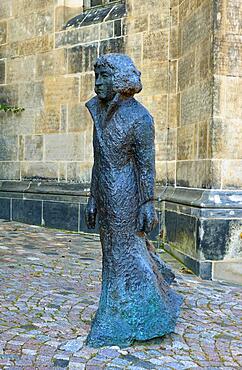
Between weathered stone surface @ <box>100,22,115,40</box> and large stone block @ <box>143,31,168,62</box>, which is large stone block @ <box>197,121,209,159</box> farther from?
weathered stone surface @ <box>100,22,115,40</box>

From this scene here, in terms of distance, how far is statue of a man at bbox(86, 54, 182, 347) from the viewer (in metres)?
3.45

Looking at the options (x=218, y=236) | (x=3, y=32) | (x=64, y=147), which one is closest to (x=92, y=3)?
(x=3, y=32)

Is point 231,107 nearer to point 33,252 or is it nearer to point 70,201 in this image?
point 33,252

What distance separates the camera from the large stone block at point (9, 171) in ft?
32.6

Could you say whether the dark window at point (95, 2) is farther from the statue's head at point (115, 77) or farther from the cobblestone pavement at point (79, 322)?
the statue's head at point (115, 77)

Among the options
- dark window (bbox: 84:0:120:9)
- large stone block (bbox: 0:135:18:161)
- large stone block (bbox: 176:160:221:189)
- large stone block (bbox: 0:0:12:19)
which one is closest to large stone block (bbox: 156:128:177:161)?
large stone block (bbox: 176:160:221:189)

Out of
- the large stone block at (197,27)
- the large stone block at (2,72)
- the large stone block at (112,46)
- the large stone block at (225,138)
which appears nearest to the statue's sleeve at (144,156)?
the large stone block at (225,138)

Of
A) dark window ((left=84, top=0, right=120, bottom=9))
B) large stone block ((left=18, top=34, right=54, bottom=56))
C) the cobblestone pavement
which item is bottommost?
the cobblestone pavement

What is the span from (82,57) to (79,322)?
602cm

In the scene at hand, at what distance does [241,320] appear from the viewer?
425 centimetres

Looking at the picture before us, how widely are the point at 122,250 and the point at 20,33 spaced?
24.7 ft

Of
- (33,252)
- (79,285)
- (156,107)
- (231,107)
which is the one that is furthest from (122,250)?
(156,107)

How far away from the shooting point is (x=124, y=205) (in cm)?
349

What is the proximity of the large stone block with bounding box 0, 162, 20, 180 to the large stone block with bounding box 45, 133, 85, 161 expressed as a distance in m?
0.81
